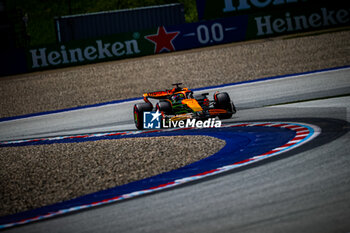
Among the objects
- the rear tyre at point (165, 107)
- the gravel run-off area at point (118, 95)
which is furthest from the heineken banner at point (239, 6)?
the rear tyre at point (165, 107)

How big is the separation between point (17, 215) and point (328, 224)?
3549 mm

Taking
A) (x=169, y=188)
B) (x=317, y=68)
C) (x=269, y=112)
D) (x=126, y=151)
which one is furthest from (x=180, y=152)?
(x=317, y=68)

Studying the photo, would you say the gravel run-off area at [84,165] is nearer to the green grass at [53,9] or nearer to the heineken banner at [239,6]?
the heineken banner at [239,6]

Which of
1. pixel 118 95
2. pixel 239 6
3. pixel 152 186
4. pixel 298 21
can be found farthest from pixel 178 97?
pixel 239 6

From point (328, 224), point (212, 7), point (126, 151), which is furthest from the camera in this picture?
point (212, 7)

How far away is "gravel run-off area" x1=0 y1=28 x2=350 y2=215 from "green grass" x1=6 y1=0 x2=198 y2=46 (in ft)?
116

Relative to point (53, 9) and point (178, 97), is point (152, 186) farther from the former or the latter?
point (53, 9)

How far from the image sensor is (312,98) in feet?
38.6

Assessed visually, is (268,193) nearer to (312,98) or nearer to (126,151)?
(126,151)

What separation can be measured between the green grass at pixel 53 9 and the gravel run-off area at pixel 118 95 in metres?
35.3

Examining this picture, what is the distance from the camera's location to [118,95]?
1748 centimetres

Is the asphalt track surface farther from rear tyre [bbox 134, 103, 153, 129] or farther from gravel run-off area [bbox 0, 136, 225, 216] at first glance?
rear tyre [bbox 134, 103, 153, 129]

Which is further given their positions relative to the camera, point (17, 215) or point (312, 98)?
point (312, 98)

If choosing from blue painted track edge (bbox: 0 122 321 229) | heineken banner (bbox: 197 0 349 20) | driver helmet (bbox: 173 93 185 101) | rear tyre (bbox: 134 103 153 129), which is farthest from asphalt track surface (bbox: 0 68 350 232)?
heineken banner (bbox: 197 0 349 20)
